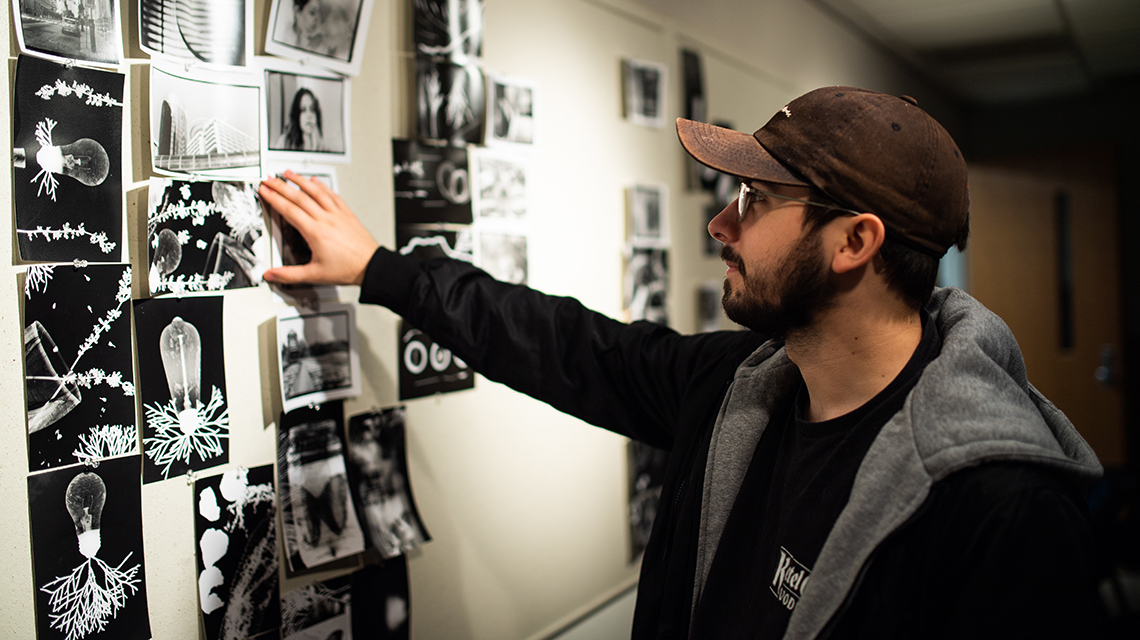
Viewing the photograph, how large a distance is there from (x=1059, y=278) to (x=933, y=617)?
14.5 ft

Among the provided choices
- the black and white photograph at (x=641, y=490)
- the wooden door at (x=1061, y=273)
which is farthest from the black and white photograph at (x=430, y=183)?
the wooden door at (x=1061, y=273)

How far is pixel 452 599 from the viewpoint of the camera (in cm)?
139

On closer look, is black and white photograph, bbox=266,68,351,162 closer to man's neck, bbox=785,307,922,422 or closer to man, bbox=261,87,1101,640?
man, bbox=261,87,1101,640

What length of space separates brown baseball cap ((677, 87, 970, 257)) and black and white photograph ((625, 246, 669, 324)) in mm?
909

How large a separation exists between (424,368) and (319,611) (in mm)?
449

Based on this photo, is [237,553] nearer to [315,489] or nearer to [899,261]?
[315,489]

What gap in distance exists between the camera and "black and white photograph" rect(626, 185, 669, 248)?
187 cm

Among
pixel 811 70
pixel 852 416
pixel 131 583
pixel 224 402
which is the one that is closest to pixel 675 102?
pixel 811 70

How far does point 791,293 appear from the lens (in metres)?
0.95

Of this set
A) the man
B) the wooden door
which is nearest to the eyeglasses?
the man

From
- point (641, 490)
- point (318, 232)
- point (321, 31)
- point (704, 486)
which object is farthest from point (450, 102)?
point (641, 490)

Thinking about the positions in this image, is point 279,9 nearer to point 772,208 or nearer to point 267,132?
point 267,132

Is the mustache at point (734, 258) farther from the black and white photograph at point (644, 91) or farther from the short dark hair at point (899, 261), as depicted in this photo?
the black and white photograph at point (644, 91)

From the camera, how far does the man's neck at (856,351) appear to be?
3.08 ft
